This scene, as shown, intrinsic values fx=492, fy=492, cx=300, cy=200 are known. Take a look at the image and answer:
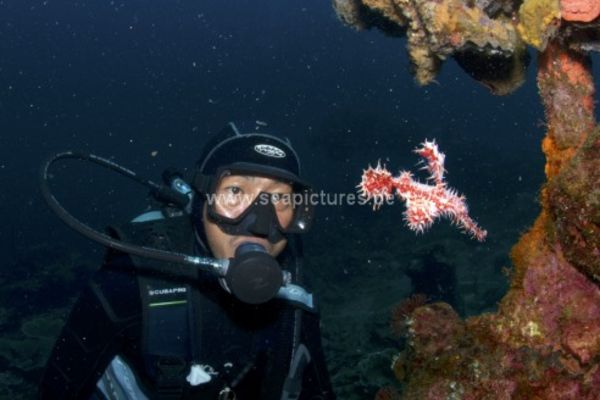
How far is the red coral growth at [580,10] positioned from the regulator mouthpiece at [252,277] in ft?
7.47

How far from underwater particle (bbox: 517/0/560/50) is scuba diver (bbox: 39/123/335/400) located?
1.93m

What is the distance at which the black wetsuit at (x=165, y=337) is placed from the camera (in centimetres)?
350

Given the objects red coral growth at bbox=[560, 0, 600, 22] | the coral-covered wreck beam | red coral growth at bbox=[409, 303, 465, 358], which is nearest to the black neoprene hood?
the coral-covered wreck beam

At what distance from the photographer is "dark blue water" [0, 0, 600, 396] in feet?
51.5

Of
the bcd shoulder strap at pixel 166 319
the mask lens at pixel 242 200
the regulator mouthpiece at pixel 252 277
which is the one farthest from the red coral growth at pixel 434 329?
the bcd shoulder strap at pixel 166 319

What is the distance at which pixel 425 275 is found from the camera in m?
9.81

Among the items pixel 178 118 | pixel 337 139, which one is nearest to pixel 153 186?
pixel 337 139

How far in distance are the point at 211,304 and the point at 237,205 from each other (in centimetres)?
80

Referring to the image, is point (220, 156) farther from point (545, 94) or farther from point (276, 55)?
point (276, 55)

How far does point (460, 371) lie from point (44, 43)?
135 meters

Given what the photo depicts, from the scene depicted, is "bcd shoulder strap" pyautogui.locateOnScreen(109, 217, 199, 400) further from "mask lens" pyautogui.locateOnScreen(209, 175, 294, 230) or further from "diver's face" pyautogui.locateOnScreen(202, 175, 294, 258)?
"mask lens" pyautogui.locateOnScreen(209, 175, 294, 230)

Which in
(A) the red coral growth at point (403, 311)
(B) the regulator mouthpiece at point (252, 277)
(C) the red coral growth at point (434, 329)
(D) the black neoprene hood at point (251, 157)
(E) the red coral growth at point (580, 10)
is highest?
(D) the black neoprene hood at point (251, 157)

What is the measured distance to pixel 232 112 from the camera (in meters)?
47.5

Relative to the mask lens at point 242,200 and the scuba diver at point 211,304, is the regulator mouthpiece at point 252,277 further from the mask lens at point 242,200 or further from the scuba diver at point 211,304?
the mask lens at point 242,200
